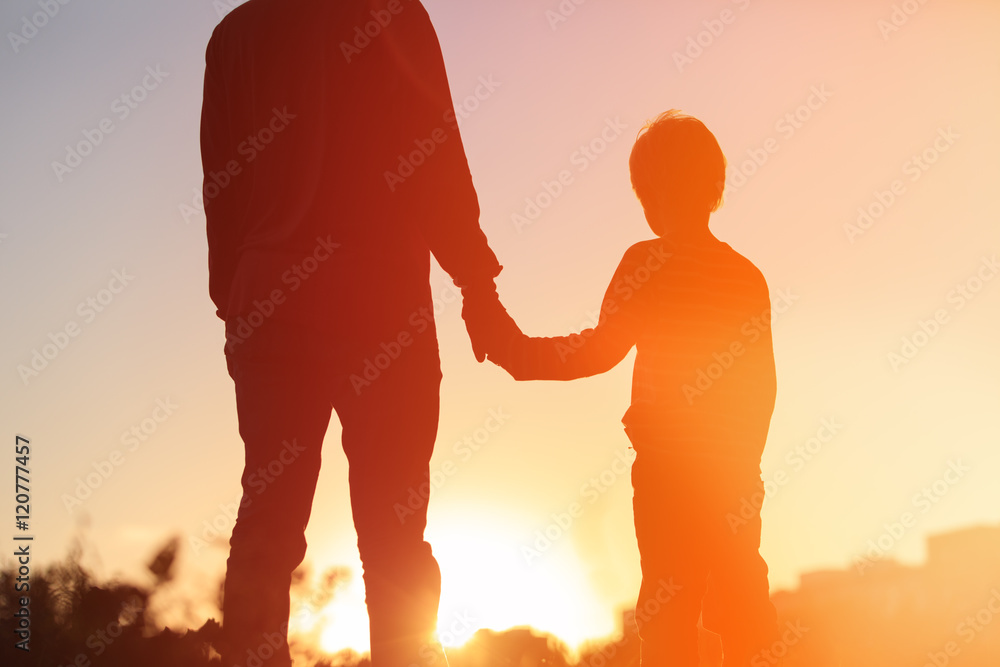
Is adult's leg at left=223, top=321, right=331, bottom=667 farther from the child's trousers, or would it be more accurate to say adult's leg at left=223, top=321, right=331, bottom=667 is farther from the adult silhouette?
the child's trousers

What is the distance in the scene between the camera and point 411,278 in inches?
121

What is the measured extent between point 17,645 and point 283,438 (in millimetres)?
2192

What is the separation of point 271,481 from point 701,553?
167cm

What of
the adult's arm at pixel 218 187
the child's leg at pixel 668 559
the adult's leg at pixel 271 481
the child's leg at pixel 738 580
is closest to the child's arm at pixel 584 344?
the child's leg at pixel 668 559

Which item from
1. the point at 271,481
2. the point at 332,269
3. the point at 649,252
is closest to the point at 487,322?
the point at 649,252

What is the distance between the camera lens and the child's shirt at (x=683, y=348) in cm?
326

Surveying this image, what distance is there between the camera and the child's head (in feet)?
11.6

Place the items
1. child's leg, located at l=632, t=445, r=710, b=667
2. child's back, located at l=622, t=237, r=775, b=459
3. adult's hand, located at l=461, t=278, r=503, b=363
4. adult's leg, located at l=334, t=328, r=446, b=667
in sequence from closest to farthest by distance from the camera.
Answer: adult's leg, located at l=334, t=328, r=446, b=667 < child's leg, located at l=632, t=445, r=710, b=667 < child's back, located at l=622, t=237, r=775, b=459 < adult's hand, located at l=461, t=278, r=503, b=363

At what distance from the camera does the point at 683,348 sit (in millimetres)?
3328

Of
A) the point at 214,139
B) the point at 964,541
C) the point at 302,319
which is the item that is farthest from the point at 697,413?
the point at 964,541

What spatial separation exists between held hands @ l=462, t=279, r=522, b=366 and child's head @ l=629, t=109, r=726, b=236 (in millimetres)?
804

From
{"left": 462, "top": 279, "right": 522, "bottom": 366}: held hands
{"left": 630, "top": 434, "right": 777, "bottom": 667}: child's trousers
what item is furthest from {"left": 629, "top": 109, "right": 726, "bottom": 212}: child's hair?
{"left": 630, "top": 434, "right": 777, "bottom": 667}: child's trousers

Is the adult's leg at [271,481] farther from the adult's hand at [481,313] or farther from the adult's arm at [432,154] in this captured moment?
the adult's hand at [481,313]

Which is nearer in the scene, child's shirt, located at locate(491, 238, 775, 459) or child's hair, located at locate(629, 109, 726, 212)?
child's shirt, located at locate(491, 238, 775, 459)
